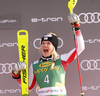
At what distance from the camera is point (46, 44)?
2.40 metres

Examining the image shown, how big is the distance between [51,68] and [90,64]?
94 cm

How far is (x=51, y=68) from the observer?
2.31 m

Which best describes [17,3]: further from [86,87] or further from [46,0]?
[86,87]

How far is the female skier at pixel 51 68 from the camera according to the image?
88.7 inches

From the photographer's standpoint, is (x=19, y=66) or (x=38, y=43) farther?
(x=38, y=43)

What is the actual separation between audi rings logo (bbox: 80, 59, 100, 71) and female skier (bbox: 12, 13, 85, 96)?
0.72 m

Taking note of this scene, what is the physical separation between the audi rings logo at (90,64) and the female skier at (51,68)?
715 millimetres

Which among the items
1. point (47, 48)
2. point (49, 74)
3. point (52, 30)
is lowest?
point (49, 74)

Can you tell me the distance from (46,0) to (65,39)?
25.9 inches

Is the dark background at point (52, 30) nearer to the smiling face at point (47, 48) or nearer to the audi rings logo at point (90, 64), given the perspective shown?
the audi rings logo at point (90, 64)

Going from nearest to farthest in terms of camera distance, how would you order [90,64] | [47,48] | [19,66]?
[19,66]
[47,48]
[90,64]

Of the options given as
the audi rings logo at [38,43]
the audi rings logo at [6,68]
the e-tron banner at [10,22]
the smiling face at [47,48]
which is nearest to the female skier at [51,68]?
the smiling face at [47,48]

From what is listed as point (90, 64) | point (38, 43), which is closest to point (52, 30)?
point (38, 43)

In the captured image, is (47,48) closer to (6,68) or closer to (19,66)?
(19,66)
